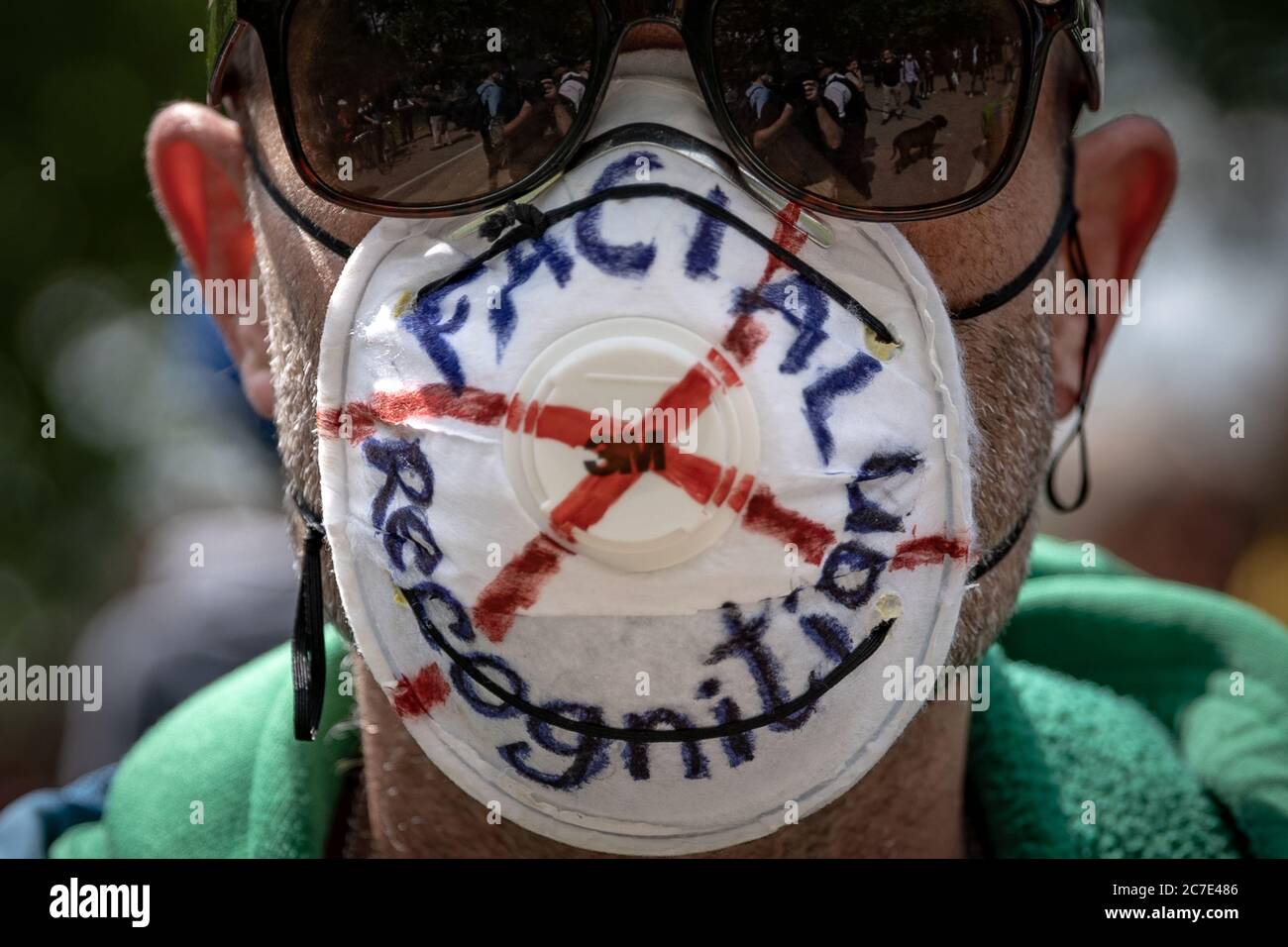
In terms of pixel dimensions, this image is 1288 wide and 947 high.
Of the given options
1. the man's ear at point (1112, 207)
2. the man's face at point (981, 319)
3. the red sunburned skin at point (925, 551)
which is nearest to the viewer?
the red sunburned skin at point (925, 551)

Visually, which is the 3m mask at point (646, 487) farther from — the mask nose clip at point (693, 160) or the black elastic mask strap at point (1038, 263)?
the black elastic mask strap at point (1038, 263)

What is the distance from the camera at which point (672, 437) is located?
1.36 m

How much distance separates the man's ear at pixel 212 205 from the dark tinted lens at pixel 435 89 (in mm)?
432

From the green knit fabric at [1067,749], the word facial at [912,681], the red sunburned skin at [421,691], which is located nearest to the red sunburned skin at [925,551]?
the word facial at [912,681]

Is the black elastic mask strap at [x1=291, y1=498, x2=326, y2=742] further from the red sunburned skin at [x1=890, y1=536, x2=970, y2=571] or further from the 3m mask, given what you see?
the red sunburned skin at [x1=890, y1=536, x2=970, y2=571]

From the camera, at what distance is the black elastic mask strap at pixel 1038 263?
168 cm

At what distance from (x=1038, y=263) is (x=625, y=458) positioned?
2.32ft

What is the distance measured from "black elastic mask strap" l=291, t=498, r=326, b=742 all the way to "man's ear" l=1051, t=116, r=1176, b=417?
3.35 feet

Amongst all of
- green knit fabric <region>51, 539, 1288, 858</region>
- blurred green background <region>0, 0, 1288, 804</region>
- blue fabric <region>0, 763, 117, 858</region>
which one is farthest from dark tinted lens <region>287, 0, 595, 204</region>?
blurred green background <region>0, 0, 1288, 804</region>

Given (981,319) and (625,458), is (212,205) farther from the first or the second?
(981,319)

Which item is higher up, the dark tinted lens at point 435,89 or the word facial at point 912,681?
the dark tinted lens at point 435,89
